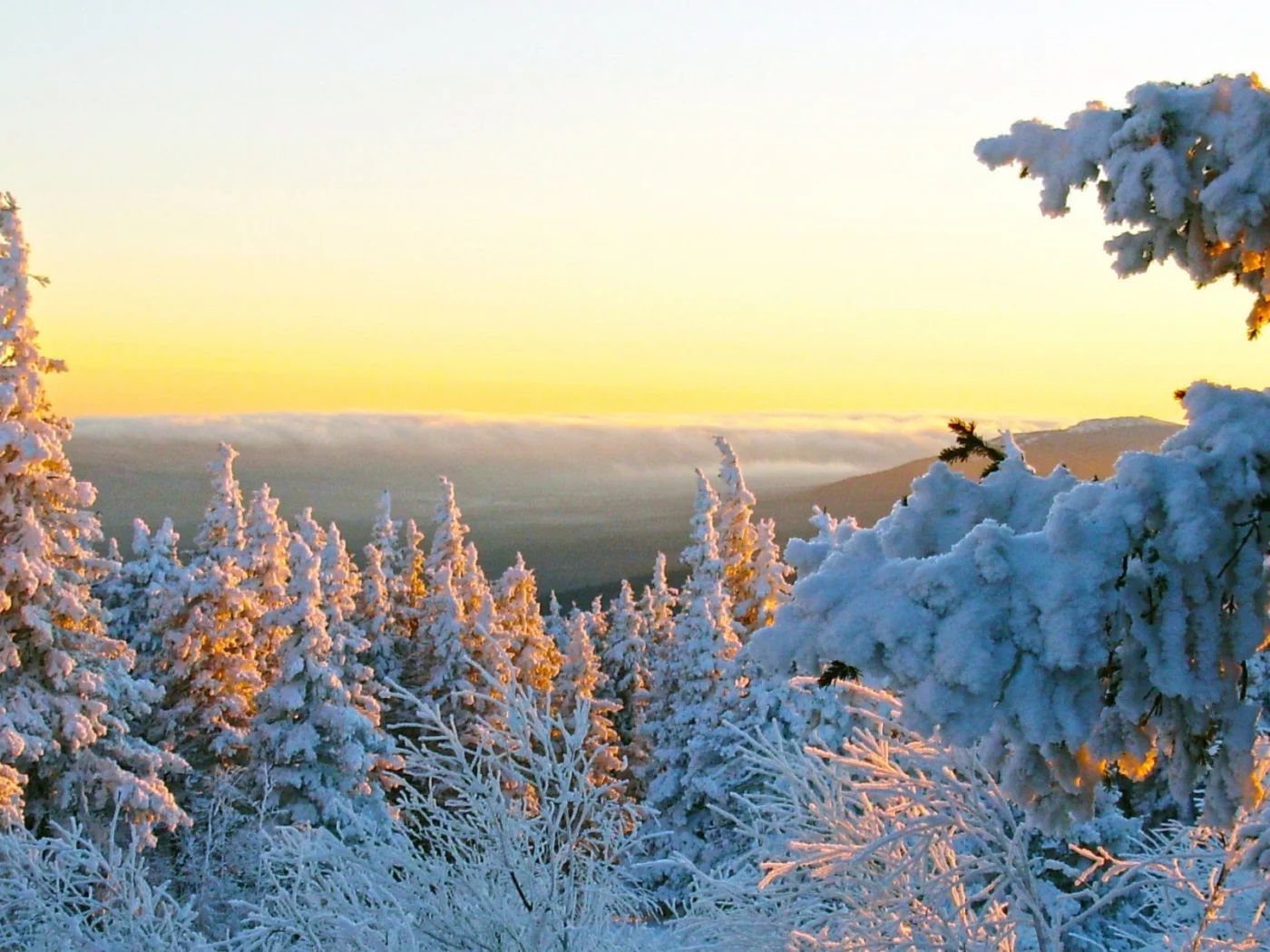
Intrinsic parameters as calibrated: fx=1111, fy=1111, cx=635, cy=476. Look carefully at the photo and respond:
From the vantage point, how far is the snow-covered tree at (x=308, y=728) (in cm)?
2686

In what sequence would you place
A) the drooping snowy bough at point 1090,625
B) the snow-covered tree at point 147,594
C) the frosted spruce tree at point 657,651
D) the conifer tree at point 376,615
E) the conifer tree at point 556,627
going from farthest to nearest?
the conifer tree at point 556,627 → the conifer tree at point 376,615 → the frosted spruce tree at point 657,651 → the snow-covered tree at point 147,594 → the drooping snowy bough at point 1090,625

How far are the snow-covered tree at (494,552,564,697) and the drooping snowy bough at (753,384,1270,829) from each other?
33.7m

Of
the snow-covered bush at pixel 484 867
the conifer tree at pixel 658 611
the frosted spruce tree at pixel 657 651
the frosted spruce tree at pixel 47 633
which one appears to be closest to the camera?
the snow-covered bush at pixel 484 867

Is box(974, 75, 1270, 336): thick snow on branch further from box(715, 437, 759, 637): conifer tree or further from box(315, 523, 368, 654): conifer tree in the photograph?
box(315, 523, 368, 654): conifer tree

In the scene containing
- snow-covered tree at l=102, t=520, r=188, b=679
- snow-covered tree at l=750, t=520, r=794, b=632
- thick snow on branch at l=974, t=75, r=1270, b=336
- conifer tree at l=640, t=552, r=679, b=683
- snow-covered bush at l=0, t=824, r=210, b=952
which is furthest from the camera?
conifer tree at l=640, t=552, r=679, b=683

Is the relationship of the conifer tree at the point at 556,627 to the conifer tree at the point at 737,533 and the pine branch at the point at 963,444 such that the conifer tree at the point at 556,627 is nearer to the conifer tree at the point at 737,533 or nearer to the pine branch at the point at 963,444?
the conifer tree at the point at 737,533

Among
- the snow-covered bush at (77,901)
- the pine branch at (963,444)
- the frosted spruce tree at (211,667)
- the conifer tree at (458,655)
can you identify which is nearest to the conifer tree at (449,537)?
the conifer tree at (458,655)

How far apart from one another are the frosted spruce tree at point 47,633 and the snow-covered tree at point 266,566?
8.22 meters

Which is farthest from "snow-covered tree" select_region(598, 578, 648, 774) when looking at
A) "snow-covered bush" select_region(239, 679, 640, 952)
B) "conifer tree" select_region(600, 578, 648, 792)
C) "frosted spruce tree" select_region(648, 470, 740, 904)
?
"snow-covered bush" select_region(239, 679, 640, 952)

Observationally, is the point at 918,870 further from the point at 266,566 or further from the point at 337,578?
the point at 337,578

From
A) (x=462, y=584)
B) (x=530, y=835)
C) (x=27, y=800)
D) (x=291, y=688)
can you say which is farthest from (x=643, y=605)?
(x=530, y=835)

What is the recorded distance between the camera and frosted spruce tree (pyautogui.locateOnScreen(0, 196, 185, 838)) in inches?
759

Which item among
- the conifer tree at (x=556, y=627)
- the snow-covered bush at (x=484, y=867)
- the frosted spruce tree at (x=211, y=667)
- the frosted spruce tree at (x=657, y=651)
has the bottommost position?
the conifer tree at (x=556, y=627)

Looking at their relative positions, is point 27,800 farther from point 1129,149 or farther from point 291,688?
point 1129,149
